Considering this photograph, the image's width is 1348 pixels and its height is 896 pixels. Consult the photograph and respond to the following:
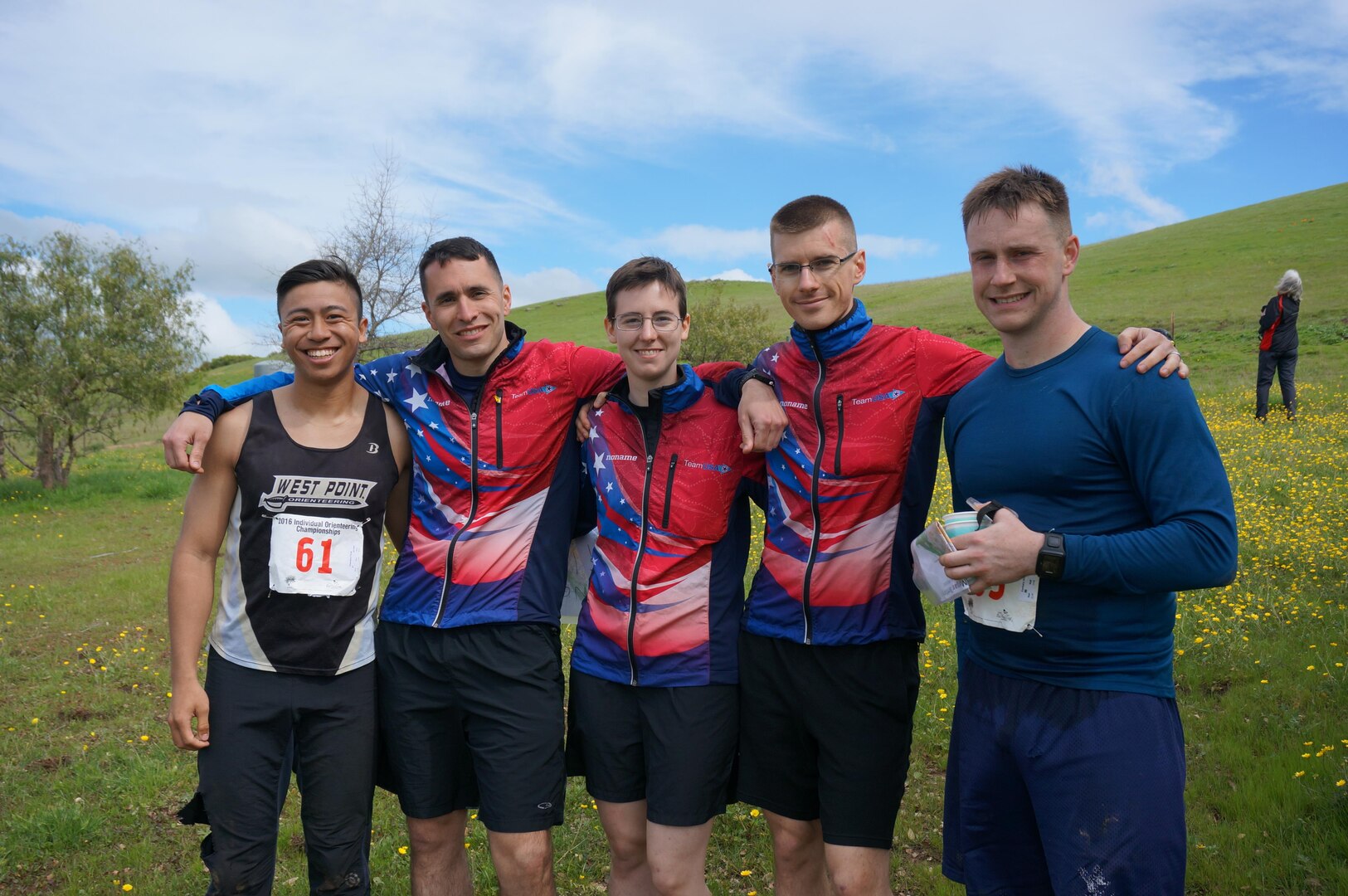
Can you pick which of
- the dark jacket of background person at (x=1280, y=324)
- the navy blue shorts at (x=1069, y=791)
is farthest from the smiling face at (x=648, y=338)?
the dark jacket of background person at (x=1280, y=324)

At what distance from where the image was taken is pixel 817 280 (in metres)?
3.49

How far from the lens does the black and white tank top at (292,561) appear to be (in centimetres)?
348

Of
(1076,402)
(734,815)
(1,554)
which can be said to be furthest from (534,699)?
(1,554)

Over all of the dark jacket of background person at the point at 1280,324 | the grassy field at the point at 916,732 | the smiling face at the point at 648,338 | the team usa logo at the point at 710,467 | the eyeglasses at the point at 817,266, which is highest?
the dark jacket of background person at the point at 1280,324

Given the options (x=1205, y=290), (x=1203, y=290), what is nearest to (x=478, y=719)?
(x=1203, y=290)

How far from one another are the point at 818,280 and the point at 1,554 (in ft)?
51.5

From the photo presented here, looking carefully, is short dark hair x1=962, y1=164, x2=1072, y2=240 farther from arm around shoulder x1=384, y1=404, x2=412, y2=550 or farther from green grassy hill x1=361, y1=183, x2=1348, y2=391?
green grassy hill x1=361, y1=183, x2=1348, y2=391

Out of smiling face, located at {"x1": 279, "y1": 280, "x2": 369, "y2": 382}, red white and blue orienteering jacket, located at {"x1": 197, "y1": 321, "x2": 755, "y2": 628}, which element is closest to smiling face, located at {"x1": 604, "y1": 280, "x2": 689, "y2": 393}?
red white and blue orienteering jacket, located at {"x1": 197, "y1": 321, "x2": 755, "y2": 628}

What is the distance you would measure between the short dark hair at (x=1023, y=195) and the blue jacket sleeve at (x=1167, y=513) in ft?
2.16

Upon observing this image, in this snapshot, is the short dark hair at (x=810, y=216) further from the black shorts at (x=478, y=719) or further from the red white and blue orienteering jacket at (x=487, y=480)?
the black shorts at (x=478, y=719)

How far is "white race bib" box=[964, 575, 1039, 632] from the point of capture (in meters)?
2.63

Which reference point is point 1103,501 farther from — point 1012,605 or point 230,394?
point 230,394

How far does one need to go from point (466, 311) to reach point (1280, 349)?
15.6 m

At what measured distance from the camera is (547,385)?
4020 millimetres
